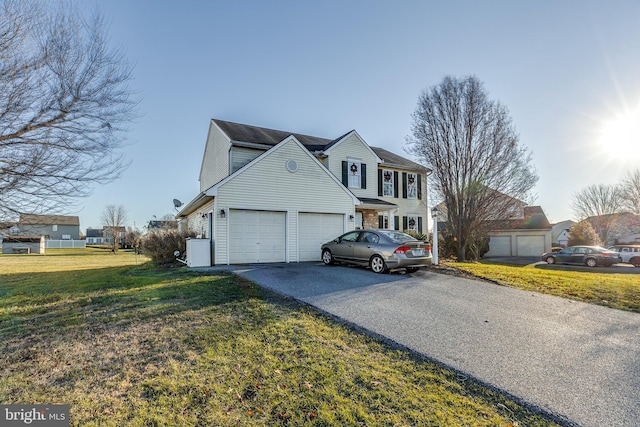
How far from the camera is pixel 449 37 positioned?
34.0ft

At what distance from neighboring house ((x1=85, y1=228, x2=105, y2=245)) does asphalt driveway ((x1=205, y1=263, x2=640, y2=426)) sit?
89039 mm

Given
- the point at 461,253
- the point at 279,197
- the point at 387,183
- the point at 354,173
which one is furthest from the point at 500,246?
the point at 279,197

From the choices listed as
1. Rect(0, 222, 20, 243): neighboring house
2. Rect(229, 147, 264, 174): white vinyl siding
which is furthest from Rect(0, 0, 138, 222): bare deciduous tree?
Rect(229, 147, 264, 174): white vinyl siding

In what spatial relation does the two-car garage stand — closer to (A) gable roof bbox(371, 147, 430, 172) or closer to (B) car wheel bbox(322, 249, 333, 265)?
(B) car wheel bbox(322, 249, 333, 265)

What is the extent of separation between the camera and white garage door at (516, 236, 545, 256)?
2862cm

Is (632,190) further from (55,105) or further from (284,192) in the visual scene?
(55,105)

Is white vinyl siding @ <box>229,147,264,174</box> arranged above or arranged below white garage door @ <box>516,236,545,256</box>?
above

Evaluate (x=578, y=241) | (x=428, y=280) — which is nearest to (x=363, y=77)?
(x=428, y=280)

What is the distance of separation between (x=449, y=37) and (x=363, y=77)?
11.0 ft

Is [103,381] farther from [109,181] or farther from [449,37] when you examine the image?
[449,37]

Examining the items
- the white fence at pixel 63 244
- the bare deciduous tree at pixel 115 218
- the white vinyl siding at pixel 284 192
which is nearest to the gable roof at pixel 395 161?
the white vinyl siding at pixel 284 192

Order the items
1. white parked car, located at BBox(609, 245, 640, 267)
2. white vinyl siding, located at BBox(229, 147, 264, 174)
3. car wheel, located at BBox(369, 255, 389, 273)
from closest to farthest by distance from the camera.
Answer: car wheel, located at BBox(369, 255, 389, 273) < white vinyl siding, located at BBox(229, 147, 264, 174) < white parked car, located at BBox(609, 245, 640, 267)

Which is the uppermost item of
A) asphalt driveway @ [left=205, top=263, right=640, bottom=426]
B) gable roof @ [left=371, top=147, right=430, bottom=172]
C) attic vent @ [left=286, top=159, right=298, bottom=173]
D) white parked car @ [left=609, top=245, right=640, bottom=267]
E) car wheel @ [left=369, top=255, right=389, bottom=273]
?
gable roof @ [left=371, top=147, right=430, bottom=172]

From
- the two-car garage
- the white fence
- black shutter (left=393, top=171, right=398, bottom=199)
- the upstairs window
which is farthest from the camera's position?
the white fence
